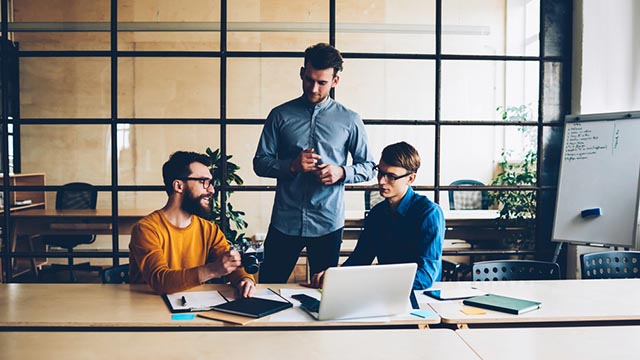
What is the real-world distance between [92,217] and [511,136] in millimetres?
3213

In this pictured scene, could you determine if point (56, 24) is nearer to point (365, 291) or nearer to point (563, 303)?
point (365, 291)

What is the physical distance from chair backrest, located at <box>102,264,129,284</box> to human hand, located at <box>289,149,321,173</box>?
99 cm

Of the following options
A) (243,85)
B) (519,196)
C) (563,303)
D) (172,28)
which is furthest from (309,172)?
(519,196)

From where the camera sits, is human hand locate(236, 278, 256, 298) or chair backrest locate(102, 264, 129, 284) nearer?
human hand locate(236, 278, 256, 298)

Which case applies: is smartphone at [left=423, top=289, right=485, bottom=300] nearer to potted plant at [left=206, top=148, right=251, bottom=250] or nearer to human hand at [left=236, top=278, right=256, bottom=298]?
human hand at [left=236, top=278, right=256, bottom=298]

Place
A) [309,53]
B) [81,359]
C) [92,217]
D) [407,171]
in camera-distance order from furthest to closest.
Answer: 1. [92,217]
2. [309,53]
3. [407,171]
4. [81,359]

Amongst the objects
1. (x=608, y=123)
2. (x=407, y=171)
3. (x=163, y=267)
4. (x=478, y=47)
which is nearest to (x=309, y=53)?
(x=407, y=171)

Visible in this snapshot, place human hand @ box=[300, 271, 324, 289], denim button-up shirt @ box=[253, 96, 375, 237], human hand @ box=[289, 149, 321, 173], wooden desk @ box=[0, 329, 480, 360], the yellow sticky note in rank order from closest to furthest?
wooden desk @ box=[0, 329, 480, 360] < the yellow sticky note < human hand @ box=[300, 271, 324, 289] < human hand @ box=[289, 149, 321, 173] < denim button-up shirt @ box=[253, 96, 375, 237]

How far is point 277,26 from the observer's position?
4.46m

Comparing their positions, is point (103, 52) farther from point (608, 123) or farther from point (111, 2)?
point (608, 123)

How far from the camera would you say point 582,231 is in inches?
160

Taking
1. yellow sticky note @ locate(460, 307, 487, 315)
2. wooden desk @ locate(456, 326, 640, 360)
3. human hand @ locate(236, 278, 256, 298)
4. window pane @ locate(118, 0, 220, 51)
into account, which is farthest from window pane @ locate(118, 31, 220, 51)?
wooden desk @ locate(456, 326, 640, 360)

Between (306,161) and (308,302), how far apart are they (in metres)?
0.91

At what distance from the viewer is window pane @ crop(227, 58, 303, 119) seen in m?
4.24
